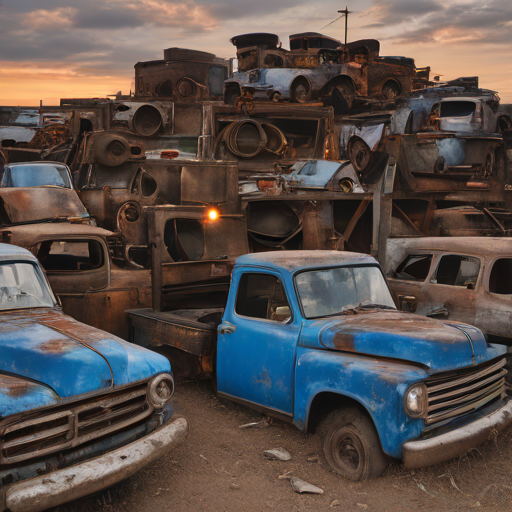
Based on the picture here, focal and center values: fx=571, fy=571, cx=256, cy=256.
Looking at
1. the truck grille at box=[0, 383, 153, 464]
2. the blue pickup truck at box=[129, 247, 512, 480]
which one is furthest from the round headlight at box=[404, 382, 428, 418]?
the truck grille at box=[0, 383, 153, 464]

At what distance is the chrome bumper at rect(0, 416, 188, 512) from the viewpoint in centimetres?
306

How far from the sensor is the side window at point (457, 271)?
5.93 meters

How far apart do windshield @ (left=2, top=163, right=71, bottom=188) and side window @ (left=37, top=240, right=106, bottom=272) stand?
4333 millimetres

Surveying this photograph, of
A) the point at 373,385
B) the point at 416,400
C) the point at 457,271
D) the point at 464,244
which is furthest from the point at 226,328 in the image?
the point at 464,244

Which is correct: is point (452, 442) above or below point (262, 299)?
below

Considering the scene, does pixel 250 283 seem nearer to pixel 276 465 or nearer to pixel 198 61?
pixel 276 465

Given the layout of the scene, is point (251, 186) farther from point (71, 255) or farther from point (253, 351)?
point (253, 351)

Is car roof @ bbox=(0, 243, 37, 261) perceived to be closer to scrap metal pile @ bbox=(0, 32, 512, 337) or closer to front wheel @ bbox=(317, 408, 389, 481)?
scrap metal pile @ bbox=(0, 32, 512, 337)

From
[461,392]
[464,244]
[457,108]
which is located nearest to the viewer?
[461,392]

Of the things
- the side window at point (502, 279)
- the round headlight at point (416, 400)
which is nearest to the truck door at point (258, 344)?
the round headlight at point (416, 400)

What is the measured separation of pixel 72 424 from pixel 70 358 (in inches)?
15.8

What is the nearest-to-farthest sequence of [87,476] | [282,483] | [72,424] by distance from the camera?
[87,476] → [72,424] → [282,483]

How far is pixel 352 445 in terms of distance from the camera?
415cm

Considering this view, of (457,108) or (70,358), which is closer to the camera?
(70,358)
